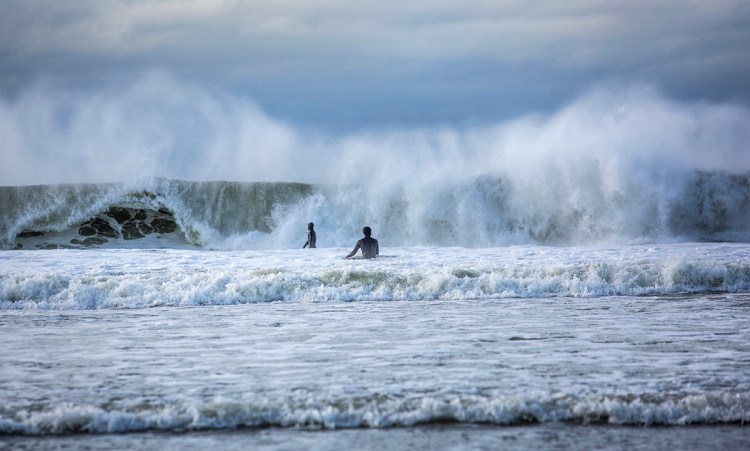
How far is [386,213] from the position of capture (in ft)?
77.4

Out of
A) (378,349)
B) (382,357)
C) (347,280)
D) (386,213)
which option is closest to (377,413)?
(382,357)

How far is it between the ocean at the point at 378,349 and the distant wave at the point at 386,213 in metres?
6.51

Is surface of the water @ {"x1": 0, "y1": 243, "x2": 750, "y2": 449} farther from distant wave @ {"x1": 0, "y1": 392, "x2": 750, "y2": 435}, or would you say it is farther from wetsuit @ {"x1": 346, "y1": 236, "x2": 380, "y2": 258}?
wetsuit @ {"x1": 346, "y1": 236, "x2": 380, "y2": 258}

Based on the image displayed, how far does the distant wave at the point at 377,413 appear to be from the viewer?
173 inches

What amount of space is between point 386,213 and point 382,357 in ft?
57.5

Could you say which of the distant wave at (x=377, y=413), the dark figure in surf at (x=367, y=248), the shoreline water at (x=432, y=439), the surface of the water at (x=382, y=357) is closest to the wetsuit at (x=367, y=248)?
the dark figure in surf at (x=367, y=248)

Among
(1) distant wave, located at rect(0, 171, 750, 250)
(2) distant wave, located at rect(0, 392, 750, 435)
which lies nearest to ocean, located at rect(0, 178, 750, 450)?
(2) distant wave, located at rect(0, 392, 750, 435)

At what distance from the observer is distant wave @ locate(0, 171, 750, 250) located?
22297mm

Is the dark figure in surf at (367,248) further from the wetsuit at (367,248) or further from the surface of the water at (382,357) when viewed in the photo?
the surface of the water at (382,357)

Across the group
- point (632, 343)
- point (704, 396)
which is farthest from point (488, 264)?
point (704, 396)

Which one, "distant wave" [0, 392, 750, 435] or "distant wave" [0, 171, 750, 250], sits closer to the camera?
"distant wave" [0, 392, 750, 435]

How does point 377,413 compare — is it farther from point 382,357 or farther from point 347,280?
point 347,280

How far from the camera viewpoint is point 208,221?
24.3m

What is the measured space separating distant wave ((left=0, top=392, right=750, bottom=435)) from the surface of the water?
0.01m
